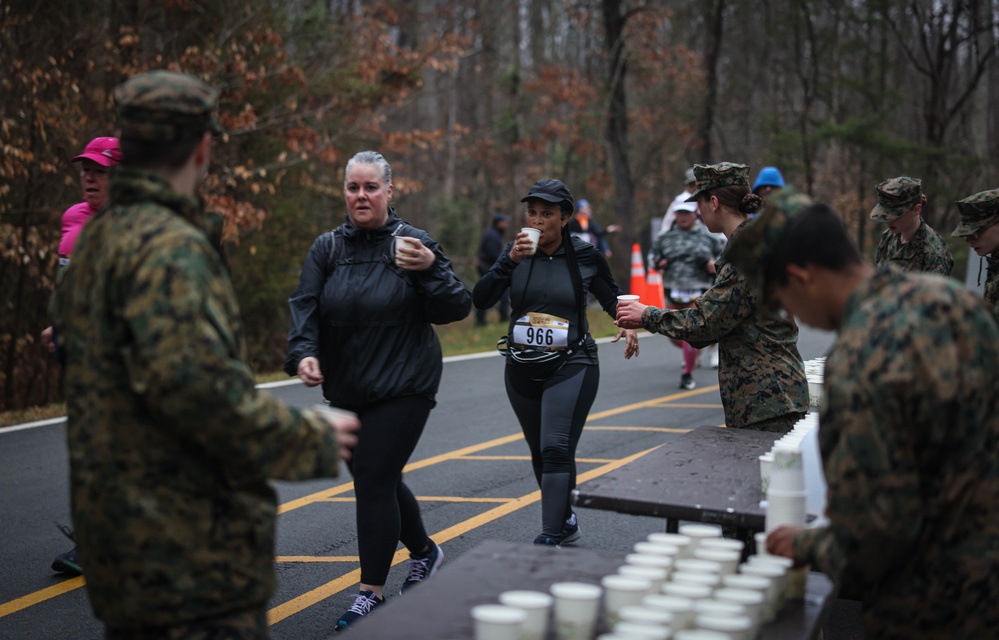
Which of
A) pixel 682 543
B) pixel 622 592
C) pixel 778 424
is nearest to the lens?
pixel 622 592

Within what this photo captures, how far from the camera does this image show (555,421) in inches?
250

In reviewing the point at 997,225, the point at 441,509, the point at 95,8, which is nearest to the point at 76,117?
the point at 95,8

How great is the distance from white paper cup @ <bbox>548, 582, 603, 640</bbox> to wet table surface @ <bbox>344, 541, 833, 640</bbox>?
0.26 ft

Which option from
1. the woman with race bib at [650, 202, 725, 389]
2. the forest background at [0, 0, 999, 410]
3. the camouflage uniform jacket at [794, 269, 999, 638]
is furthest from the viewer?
the forest background at [0, 0, 999, 410]

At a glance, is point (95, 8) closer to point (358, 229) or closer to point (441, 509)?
point (441, 509)

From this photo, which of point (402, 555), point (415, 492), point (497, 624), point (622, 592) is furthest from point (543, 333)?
point (497, 624)

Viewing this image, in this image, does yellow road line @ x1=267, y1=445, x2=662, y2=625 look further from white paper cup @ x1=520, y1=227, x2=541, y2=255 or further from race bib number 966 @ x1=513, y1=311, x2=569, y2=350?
white paper cup @ x1=520, y1=227, x2=541, y2=255

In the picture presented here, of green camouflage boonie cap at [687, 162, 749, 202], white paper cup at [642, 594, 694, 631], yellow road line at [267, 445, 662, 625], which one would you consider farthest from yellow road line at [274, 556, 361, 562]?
white paper cup at [642, 594, 694, 631]

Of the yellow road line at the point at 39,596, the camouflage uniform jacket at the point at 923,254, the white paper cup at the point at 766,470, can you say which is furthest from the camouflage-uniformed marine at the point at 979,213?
the yellow road line at the point at 39,596

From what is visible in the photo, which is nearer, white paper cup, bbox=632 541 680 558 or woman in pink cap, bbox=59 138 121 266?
white paper cup, bbox=632 541 680 558

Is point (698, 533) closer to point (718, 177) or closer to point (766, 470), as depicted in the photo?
point (766, 470)

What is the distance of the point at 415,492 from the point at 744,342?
3750 mm

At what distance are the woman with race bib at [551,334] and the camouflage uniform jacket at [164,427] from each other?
3504mm

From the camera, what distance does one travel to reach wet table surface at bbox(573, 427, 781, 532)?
12.8 feet
